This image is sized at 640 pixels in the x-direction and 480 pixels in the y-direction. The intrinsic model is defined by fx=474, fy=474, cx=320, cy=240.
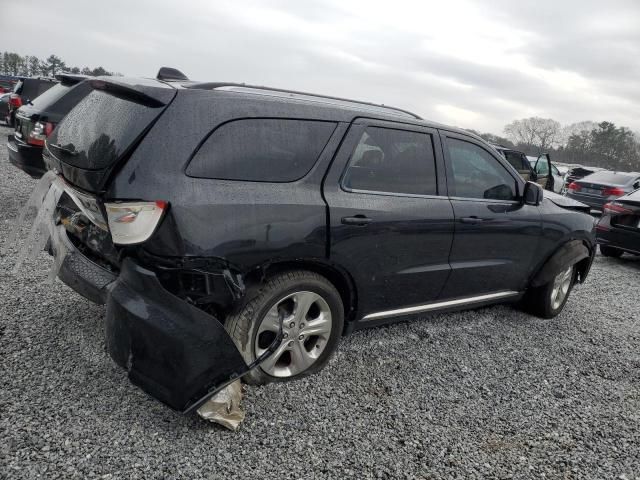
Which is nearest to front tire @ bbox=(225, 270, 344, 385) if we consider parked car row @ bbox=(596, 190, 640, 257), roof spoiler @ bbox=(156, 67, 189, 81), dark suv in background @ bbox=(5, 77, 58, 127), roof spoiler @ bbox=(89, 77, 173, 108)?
roof spoiler @ bbox=(89, 77, 173, 108)

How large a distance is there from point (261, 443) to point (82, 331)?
5.12 ft

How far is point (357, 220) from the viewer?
285 cm

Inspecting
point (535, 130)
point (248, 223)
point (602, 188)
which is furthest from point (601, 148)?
point (248, 223)

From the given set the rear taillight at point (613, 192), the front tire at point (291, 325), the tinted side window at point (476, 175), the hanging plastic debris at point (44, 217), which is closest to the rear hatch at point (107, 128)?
the hanging plastic debris at point (44, 217)

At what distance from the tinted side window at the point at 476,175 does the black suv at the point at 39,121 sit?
177 inches

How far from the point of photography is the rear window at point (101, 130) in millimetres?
2342

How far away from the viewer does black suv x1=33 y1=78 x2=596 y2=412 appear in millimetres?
2238

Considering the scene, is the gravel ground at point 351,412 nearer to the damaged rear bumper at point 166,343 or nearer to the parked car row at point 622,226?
the damaged rear bumper at point 166,343

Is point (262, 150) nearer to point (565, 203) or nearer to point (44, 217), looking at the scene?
point (44, 217)

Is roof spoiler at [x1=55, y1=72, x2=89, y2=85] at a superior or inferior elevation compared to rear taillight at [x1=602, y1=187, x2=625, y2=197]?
superior

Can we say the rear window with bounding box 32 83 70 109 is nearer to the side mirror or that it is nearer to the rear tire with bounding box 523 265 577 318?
the side mirror

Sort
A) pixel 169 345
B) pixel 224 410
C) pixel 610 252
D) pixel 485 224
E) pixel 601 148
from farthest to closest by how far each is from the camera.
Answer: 1. pixel 601 148
2. pixel 610 252
3. pixel 485 224
4. pixel 224 410
5. pixel 169 345

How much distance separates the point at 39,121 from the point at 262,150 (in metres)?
4.59

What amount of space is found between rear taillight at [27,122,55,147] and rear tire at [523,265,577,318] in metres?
5.71
